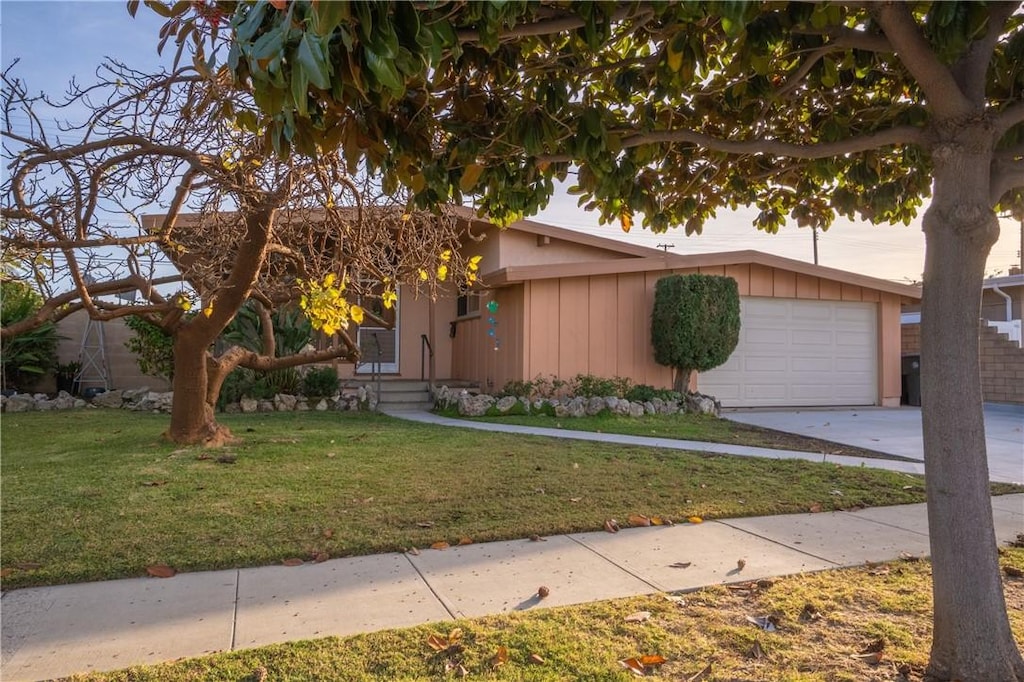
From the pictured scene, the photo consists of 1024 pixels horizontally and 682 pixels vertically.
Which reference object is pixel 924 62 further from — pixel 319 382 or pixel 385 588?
pixel 319 382

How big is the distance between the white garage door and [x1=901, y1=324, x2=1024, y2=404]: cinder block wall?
129 centimetres

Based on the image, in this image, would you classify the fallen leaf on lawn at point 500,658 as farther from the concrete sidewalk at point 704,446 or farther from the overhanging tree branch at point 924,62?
the concrete sidewalk at point 704,446

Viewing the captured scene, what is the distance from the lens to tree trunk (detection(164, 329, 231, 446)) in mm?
7789

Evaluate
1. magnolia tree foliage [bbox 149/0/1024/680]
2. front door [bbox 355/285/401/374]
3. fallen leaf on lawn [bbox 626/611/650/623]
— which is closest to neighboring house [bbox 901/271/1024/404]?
magnolia tree foliage [bbox 149/0/1024/680]

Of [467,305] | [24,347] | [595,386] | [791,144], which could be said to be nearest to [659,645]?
[791,144]

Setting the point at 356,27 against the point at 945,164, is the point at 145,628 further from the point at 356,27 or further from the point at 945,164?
the point at 945,164

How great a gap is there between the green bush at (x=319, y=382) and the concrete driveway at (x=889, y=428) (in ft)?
25.5

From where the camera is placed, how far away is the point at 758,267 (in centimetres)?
1384

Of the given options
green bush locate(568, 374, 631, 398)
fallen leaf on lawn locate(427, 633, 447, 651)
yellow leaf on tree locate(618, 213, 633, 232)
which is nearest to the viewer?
fallen leaf on lawn locate(427, 633, 447, 651)

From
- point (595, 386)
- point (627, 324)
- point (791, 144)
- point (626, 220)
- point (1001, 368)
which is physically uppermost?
point (791, 144)

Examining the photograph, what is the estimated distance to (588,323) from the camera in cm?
1266

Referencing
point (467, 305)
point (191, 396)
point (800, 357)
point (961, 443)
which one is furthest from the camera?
point (467, 305)

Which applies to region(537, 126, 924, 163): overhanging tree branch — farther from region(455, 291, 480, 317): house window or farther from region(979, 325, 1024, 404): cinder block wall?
region(979, 325, 1024, 404): cinder block wall

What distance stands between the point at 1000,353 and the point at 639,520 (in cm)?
1439
